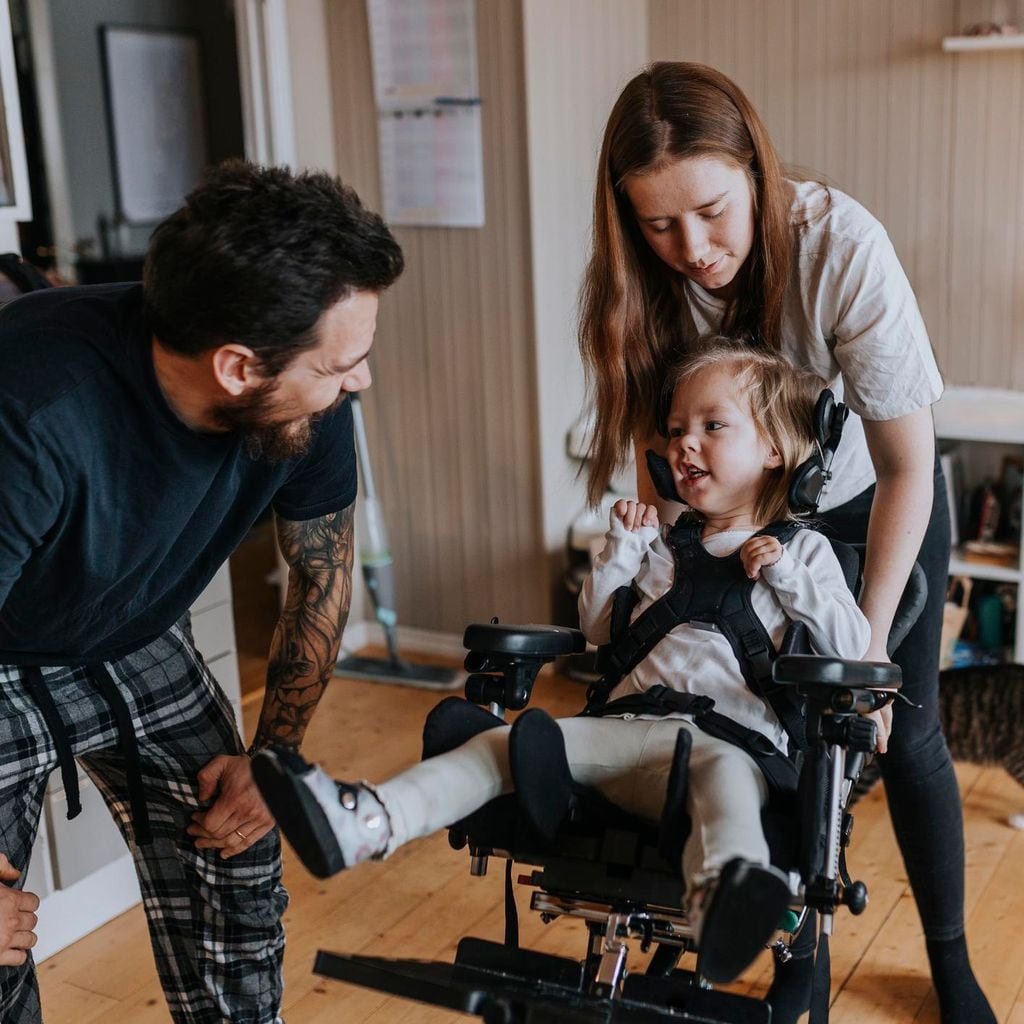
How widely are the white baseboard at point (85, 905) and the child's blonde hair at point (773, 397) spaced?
5.12 feet

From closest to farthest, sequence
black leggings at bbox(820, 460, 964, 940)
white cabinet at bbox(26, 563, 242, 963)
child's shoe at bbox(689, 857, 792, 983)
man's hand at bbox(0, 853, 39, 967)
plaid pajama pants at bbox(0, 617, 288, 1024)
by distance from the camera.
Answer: child's shoe at bbox(689, 857, 792, 983) < man's hand at bbox(0, 853, 39, 967) < plaid pajama pants at bbox(0, 617, 288, 1024) < black leggings at bbox(820, 460, 964, 940) < white cabinet at bbox(26, 563, 242, 963)

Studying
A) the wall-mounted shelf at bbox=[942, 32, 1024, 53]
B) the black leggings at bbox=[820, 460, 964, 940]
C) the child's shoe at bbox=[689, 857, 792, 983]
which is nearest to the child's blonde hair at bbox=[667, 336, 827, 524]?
the black leggings at bbox=[820, 460, 964, 940]

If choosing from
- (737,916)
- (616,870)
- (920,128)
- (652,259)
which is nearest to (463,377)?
(920,128)

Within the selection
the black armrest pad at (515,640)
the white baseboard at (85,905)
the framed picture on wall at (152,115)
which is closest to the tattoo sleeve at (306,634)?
the black armrest pad at (515,640)

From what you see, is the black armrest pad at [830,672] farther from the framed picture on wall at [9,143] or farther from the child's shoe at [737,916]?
the framed picture on wall at [9,143]

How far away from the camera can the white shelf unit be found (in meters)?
3.28

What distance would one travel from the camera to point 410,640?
4.18m

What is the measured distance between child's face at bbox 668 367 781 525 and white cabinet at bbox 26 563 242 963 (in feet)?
3.84

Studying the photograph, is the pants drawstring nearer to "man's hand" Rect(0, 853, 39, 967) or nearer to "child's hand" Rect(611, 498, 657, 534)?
"man's hand" Rect(0, 853, 39, 967)

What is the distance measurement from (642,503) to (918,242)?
205cm

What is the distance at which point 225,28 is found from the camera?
5.91 m

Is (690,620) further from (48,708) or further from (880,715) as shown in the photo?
(48,708)

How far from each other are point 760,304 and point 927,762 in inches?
30.3

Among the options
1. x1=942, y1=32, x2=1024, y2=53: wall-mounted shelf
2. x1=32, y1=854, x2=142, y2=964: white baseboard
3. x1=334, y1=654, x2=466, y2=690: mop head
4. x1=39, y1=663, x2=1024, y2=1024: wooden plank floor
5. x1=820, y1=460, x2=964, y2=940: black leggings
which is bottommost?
x1=334, y1=654, x2=466, y2=690: mop head
